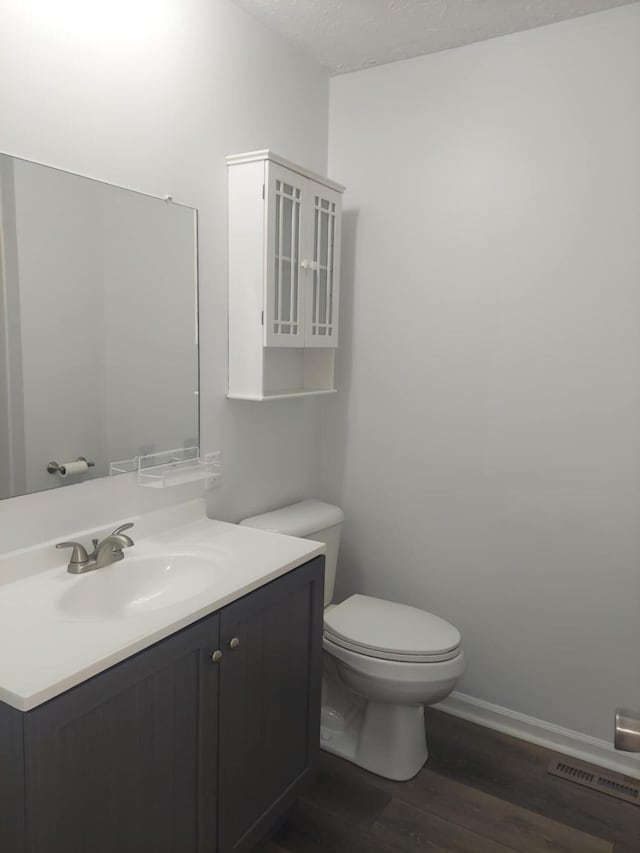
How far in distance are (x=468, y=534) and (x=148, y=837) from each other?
4.96ft

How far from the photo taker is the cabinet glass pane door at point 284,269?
6.81ft

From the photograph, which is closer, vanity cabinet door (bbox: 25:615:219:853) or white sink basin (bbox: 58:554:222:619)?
vanity cabinet door (bbox: 25:615:219:853)

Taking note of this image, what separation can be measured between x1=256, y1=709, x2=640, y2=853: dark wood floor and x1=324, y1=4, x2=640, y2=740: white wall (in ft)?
0.88

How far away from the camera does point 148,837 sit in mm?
1331

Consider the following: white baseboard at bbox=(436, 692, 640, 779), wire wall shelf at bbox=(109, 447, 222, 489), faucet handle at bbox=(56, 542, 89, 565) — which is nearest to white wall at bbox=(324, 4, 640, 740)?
white baseboard at bbox=(436, 692, 640, 779)

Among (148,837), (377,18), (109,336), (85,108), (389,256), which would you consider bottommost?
(148,837)

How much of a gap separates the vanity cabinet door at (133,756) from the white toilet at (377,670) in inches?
27.4

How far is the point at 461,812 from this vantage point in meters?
1.97

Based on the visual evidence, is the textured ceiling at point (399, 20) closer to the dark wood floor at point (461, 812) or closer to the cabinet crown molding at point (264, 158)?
the cabinet crown molding at point (264, 158)

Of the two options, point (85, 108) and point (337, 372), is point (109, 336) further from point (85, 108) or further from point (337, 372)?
point (337, 372)

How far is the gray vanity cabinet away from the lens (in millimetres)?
1096

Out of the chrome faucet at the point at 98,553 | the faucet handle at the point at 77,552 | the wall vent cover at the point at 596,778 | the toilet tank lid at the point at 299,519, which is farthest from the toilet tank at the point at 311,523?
the wall vent cover at the point at 596,778

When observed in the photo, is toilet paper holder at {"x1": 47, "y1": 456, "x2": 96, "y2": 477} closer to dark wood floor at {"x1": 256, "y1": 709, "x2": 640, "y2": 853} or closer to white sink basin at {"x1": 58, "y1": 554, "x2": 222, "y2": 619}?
white sink basin at {"x1": 58, "y1": 554, "x2": 222, "y2": 619}

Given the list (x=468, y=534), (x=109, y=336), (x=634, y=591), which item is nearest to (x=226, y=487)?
(x=109, y=336)
